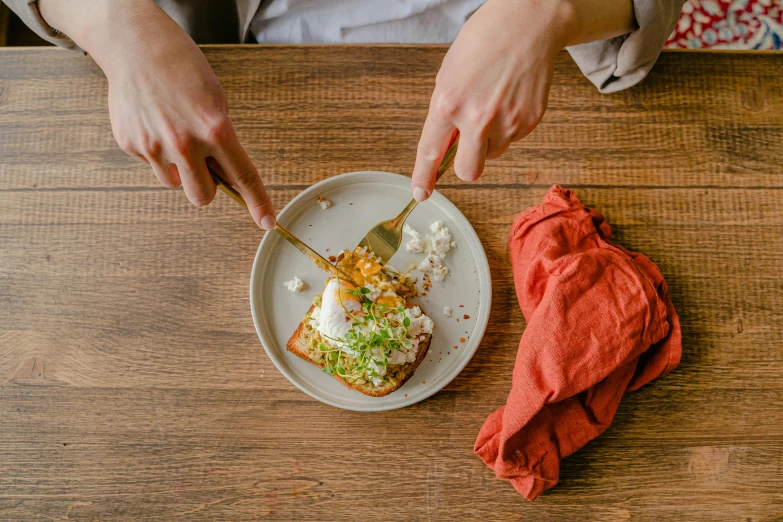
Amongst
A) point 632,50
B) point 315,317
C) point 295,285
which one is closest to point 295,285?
point 295,285

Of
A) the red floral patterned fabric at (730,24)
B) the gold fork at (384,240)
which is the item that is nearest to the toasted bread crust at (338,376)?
the gold fork at (384,240)

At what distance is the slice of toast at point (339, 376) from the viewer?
1.26m

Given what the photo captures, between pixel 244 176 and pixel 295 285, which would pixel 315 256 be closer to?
pixel 295 285

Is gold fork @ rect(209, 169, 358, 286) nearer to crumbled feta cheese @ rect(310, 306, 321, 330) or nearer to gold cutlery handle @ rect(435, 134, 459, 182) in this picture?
crumbled feta cheese @ rect(310, 306, 321, 330)

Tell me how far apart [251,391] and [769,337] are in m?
1.27

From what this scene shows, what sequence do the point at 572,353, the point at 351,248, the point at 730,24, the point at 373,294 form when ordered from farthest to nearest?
the point at 730,24 → the point at 351,248 → the point at 373,294 → the point at 572,353

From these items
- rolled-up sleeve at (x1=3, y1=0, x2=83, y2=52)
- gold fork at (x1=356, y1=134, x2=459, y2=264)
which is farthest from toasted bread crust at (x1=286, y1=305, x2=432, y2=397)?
rolled-up sleeve at (x1=3, y1=0, x2=83, y2=52)

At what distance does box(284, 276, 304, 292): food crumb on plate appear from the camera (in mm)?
1354

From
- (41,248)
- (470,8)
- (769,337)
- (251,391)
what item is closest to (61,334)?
(41,248)

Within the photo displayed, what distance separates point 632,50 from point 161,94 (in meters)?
0.99

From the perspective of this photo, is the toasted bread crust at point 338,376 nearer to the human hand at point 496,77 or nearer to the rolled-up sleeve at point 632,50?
the human hand at point 496,77

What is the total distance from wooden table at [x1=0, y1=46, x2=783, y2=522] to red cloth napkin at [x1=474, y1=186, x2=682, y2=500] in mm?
72

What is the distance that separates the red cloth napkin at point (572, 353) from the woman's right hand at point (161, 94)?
2.36ft

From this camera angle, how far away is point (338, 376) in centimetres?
127
